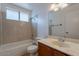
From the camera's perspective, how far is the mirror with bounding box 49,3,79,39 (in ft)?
5.14

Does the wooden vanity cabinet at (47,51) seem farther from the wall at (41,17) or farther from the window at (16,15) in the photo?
the window at (16,15)

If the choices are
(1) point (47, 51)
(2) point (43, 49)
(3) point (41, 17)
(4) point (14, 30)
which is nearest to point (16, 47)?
(4) point (14, 30)

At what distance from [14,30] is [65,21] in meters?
1.21

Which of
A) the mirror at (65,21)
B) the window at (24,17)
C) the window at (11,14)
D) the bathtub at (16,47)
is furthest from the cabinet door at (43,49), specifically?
the window at (11,14)

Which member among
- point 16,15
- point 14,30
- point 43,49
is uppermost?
point 16,15

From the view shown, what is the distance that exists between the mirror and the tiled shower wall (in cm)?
62

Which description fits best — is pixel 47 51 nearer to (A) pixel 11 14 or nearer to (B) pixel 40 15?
(B) pixel 40 15

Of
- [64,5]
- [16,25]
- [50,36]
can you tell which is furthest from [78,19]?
[16,25]

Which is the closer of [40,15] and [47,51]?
[47,51]

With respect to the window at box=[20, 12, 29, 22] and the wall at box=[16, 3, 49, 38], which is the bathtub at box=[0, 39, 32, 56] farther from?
the window at box=[20, 12, 29, 22]

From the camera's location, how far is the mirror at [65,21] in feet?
5.14

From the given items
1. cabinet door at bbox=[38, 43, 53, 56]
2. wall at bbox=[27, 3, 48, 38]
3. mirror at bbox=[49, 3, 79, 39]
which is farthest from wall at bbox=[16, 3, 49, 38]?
cabinet door at bbox=[38, 43, 53, 56]

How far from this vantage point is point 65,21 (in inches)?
69.5

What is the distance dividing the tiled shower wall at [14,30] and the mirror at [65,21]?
0.62 m
